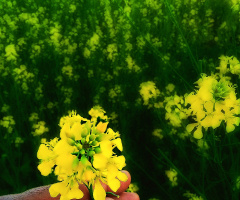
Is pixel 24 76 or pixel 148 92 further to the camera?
pixel 24 76

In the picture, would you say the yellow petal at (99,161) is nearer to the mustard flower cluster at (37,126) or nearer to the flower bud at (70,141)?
the flower bud at (70,141)

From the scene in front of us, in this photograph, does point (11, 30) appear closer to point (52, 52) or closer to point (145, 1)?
point (52, 52)

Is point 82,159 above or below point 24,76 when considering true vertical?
below

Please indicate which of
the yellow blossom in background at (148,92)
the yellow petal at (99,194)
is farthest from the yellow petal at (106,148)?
the yellow blossom in background at (148,92)

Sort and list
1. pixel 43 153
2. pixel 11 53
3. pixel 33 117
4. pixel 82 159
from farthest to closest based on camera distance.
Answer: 1. pixel 11 53
2. pixel 33 117
3. pixel 43 153
4. pixel 82 159

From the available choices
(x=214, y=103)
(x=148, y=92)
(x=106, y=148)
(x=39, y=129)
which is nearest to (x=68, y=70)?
(x=39, y=129)

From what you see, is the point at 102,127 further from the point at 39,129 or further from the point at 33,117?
the point at 33,117

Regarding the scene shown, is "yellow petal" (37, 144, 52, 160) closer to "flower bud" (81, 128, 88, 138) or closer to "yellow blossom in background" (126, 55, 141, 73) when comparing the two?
"flower bud" (81, 128, 88, 138)

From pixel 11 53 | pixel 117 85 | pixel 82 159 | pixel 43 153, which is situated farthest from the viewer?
pixel 11 53

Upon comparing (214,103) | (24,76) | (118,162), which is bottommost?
(118,162)
